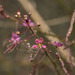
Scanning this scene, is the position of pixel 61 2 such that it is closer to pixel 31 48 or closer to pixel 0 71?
pixel 31 48

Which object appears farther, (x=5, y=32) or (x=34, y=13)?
(x=5, y=32)

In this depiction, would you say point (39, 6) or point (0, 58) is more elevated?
point (39, 6)

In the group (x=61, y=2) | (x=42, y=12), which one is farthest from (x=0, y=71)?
(x=61, y=2)

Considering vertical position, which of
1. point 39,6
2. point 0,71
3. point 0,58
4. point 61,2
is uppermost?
point 39,6

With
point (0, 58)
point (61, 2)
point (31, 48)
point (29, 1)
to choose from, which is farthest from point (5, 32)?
point (31, 48)

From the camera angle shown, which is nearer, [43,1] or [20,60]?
[20,60]

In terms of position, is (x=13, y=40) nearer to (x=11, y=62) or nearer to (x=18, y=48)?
(x=18, y=48)

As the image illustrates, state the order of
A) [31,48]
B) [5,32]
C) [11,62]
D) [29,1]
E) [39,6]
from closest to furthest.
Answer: [31,48] < [29,1] < [11,62] < [5,32] < [39,6]

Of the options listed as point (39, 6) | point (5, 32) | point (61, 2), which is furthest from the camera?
point (39, 6)

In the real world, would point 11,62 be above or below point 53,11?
below
